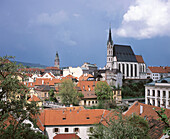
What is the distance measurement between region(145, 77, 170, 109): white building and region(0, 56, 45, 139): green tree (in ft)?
105

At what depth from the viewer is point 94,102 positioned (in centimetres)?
5328

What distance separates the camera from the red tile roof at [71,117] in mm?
25688

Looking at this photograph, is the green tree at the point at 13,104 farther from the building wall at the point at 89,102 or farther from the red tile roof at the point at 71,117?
the building wall at the point at 89,102

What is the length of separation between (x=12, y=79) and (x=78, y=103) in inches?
1631

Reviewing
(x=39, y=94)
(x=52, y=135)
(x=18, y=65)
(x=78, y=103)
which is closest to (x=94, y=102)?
(x=78, y=103)

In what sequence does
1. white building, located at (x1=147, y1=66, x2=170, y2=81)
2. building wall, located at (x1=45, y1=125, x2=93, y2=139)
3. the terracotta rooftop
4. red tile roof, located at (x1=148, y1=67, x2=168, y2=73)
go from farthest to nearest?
red tile roof, located at (x1=148, y1=67, x2=168, y2=73), white building, located at (x1=147, y1=66, x2=170, y2=81), building wall, located at (x1=45, y1=125, x2=93, y2=139), the terracotta rooftop

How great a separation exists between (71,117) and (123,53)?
227 feet

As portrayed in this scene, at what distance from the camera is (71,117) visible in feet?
87.0

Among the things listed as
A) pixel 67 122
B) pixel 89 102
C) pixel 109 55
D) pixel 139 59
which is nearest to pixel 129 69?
pixel 109 55

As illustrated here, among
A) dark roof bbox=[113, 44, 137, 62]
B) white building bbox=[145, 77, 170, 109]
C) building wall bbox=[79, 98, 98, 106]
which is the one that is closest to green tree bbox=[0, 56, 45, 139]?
white building bbox=[145, 77, 170, 109]

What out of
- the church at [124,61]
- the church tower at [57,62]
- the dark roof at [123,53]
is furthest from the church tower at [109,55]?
the church tower at [57,62]

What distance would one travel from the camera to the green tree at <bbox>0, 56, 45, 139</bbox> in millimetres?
9617

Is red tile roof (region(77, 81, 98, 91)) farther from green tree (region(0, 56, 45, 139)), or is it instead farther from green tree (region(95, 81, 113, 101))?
green tree (region(0, 56, 45, 139))

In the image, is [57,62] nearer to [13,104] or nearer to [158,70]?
[158,70]
